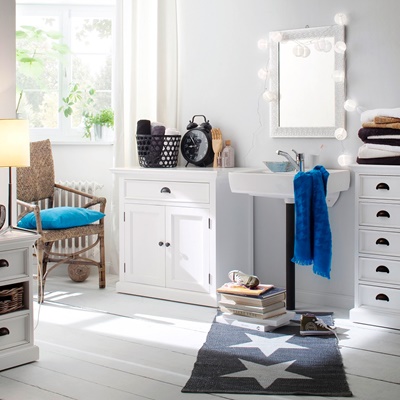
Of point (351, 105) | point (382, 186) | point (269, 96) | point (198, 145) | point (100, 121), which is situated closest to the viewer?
point (382, 186)

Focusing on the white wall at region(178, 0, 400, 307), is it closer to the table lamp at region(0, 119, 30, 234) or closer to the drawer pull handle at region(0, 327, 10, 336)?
the table lamp at region(0, 119, 30, 234)

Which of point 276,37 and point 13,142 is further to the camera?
point 276,37

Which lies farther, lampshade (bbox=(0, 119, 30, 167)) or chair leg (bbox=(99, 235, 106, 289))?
chair leg (bbox=(99, 235, 106, 289))

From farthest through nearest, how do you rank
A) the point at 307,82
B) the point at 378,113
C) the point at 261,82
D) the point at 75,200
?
the point at 75,200
the point at 261,82
the point at 307,82
the point at 378,113

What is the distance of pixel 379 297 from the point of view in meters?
4.02

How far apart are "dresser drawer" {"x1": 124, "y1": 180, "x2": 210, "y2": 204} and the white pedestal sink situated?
278 millimetres

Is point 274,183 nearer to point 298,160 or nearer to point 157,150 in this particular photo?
point 298,160

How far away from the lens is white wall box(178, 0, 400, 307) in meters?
4.25

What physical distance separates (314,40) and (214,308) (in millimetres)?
1704

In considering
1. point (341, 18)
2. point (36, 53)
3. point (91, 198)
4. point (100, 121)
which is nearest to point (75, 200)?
point (91, 198)

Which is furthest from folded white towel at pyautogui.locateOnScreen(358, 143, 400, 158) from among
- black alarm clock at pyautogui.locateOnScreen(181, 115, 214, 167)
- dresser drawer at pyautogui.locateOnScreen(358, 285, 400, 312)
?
black alarm clock at pyautogui.locateOnScreen(181, 115, 214, 167)

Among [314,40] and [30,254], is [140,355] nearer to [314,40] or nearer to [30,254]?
[30,254]

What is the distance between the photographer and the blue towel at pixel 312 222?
3.93 metres

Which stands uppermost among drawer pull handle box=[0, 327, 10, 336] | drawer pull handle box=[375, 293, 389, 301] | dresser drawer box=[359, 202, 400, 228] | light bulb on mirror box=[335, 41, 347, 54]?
light bulb on mirror box=[335, 41, 347, 54]
